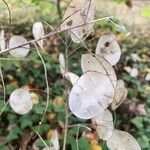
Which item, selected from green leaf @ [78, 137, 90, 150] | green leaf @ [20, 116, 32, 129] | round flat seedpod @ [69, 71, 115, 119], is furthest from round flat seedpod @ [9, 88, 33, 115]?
green leaf @ [20, 116, 32, 129]

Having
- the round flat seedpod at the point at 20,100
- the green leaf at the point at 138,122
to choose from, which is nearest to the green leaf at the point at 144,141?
the green leaf at the point at 138,122

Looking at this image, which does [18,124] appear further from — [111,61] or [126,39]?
[126,39]

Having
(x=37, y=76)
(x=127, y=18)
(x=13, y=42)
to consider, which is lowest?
(x=127, y=18)

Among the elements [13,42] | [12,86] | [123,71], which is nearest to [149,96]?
[123,71]

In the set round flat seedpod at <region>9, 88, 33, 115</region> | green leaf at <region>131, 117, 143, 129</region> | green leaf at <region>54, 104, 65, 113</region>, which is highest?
round flat seedpod at <region>9, 88, 33, 115</region>

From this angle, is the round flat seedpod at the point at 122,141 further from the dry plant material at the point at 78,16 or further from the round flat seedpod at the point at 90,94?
the dry plant material at the point at 78,16

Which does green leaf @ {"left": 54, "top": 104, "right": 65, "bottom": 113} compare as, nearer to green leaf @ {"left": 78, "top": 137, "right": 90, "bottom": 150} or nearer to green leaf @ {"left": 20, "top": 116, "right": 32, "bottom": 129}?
green leaf @ {"left": 20, "top": 116, "right": 32, "bottom": 129}
